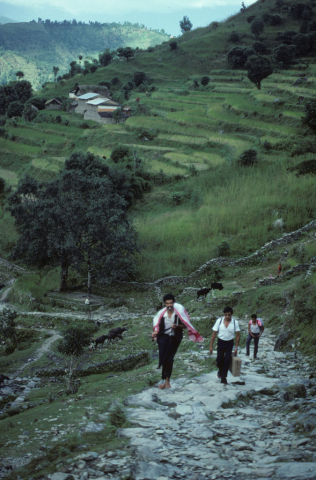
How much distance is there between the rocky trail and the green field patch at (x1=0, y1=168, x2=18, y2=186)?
137 ft

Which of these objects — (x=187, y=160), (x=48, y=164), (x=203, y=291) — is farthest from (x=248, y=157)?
(x=48, y=164)

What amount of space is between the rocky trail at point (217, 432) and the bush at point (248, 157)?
27.5 m

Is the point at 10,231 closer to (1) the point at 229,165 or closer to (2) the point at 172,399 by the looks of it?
(1) the point at 229,165

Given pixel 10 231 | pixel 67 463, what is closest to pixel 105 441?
pixel 67 463

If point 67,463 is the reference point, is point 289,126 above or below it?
above

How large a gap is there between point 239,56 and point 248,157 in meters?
36.2

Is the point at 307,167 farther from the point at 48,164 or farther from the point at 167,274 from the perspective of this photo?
the point at 48,164

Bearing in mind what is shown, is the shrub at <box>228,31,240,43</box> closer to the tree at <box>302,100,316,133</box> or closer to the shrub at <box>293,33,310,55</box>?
the shrub at <box>293,33,310,55</box>

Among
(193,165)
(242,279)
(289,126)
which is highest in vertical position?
(289,126)

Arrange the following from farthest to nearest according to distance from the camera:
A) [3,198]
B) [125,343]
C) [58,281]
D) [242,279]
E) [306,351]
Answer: [3,198] < [58,281] < [242,279] < [125,343] < [306,351]

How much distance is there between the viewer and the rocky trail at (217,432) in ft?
16.5

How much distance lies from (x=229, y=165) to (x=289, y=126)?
7.91 meters

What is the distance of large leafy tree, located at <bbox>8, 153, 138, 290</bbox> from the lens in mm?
24609

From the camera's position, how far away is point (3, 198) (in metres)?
44.5
